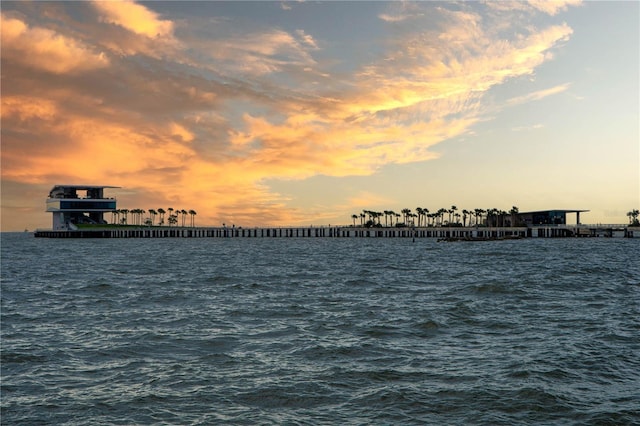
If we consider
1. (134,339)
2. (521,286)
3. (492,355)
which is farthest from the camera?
(521,286)

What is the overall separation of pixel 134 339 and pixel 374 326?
10018mm

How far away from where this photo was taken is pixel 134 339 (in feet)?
69.3

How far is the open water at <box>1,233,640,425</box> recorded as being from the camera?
1337 cm

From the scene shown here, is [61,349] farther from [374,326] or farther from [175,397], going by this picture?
[374,326]

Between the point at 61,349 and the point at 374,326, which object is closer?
the point at 61,349

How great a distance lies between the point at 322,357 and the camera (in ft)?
60.3

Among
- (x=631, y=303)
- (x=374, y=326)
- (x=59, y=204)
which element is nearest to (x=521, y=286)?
(x=631, y=303)

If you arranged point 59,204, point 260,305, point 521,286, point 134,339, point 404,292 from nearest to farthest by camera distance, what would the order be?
1. point 134,339
2. point 260,305
3. point 404,292
4. point 521,286
5. point 59,204

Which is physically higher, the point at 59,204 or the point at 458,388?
the point at 59,204

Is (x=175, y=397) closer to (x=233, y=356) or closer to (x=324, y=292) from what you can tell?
(x=233, y=356)

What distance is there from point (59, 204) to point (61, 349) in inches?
6553

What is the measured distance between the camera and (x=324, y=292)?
119ft

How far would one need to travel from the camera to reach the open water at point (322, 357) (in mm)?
13367

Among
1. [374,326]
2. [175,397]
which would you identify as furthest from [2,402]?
[374,326]
